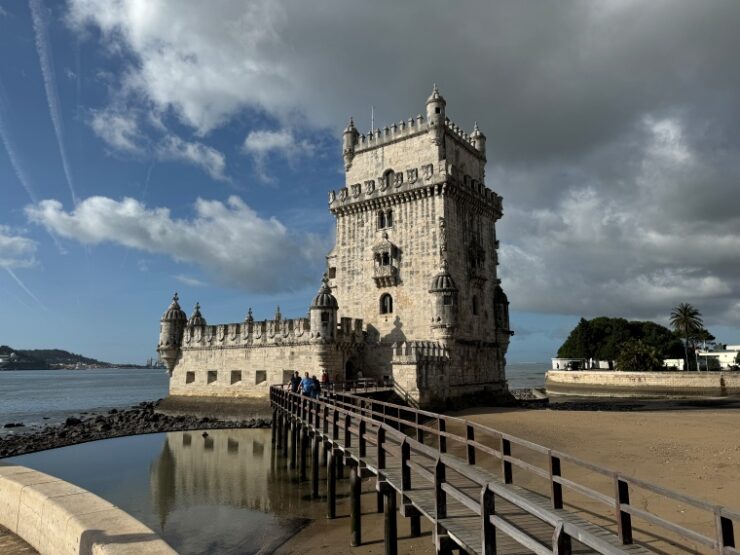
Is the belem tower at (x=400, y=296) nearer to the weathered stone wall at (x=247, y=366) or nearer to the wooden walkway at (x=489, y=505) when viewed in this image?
the weathered stone wall at (x=247, y=366)

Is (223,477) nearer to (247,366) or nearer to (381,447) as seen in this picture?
(381,447)

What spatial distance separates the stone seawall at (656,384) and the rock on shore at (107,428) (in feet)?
138

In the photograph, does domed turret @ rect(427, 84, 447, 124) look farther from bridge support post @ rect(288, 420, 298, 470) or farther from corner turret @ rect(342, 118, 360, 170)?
bridge support post @ rect(288, 420, 298, 470)

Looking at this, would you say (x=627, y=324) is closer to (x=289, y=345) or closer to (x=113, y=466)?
(x=289, y=345)

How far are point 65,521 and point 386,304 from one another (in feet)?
96.4

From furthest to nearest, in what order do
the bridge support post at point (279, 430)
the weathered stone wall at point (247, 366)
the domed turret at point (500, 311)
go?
1. the domed turret at point (500, 311)
2. the weathered stone wall at point (247, 366)
3. the bridge support post at point (279, 430)

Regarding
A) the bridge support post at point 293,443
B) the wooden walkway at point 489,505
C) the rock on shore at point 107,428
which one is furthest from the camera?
the rock on shore at point 107,428

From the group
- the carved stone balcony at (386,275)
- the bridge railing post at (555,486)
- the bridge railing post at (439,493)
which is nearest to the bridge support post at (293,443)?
the bridge railing post at (439,493)

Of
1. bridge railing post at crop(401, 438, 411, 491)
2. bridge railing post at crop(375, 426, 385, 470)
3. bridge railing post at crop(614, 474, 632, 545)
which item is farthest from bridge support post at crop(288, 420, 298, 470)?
bridge railing post at crop(614, 474, 632, 545)

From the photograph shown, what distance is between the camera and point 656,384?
5566cm

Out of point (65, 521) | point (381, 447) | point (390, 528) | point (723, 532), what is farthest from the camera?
point (381, 447)

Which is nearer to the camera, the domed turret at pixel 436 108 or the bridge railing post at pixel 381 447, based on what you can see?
the bridge railing post at pixel 381 447

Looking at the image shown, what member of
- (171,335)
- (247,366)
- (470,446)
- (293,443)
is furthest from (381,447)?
(171,335)

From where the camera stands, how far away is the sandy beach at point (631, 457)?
38.0 feet
